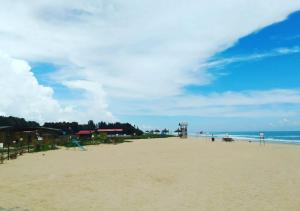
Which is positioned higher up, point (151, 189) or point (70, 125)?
point (70, 125)

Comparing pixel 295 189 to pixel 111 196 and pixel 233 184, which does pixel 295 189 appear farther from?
pixel 111 196

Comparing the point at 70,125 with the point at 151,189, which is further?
the point at 70,125

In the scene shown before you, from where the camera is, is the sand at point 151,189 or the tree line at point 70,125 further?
the tree line at point 70,125

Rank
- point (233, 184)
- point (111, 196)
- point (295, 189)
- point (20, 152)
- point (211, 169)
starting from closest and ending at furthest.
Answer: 1. point (111, 196)
2. point (295, 189)
3. point (233, 184)
4. point (211, 169)
5. point (20, 152)

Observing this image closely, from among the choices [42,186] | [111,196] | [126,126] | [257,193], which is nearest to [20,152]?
[42,186]

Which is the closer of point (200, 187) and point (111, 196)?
point (111, 196)

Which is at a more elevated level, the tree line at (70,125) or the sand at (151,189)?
the tree line at (70,125)

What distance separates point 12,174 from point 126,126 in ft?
284

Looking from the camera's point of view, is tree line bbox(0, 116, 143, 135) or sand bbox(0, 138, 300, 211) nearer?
sand bbox(0, 138, 300, 211)

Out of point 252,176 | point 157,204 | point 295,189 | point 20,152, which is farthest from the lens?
point 20,152

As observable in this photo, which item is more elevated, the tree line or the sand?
the tree line

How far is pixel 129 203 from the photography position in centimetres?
986

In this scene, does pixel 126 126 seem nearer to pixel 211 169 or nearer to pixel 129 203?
pixel 211 169

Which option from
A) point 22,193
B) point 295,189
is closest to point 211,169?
point 295,189
